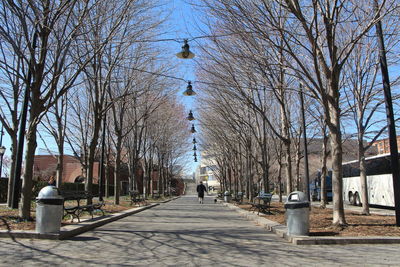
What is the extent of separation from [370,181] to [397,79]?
9840mm

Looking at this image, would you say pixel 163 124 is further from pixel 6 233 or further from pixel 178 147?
pixel 6 233

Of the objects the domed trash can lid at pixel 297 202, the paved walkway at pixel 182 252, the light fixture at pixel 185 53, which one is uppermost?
the light fixture at pixel 185 53

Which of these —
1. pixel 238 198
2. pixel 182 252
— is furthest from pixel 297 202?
pixel 238 198

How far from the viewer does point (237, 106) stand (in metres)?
22.4

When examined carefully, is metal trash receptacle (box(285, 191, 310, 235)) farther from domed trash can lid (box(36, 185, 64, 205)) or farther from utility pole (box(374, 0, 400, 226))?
domed trash can lid (box(36, 185, 64, 205))

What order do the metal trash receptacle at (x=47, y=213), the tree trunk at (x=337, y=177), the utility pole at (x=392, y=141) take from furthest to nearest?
1. the utility pole at (x=392, y=141)
2. the tree trunk at (x=337, y=177)
3. the metal trash receptacle at (x=47, y=213)

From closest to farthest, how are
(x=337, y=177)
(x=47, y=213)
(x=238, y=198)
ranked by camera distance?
(x=47, y=213)
(x=337, y=177)
(x=238, y=198)

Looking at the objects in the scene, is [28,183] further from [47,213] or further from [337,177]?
[337,177]

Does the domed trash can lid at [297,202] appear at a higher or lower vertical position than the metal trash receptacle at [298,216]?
higher

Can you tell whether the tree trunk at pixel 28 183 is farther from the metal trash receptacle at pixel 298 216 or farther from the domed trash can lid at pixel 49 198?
the metal trash receptacle at pixel 298 216

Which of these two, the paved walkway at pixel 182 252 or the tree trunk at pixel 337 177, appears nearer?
the paved walkway at pixel 182 252

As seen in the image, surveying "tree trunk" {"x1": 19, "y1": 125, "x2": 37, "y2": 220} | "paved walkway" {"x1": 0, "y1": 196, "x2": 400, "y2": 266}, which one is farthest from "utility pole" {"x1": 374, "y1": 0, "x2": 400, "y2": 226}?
"tree trunk" {"x1": 19, "y1": 125, "x2": 37, "y2": 220}

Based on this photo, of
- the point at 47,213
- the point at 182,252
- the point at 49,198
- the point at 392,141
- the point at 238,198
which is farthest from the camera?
the point at 238,198

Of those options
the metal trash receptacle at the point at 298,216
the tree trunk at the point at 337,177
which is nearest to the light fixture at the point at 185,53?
the tree trunk at the point at 337,177
